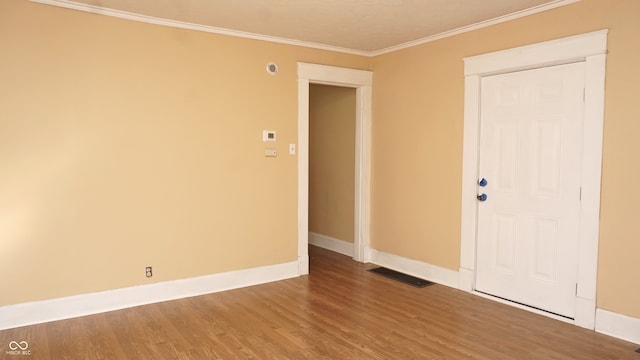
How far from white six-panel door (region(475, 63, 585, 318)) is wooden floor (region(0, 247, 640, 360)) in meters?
0.27

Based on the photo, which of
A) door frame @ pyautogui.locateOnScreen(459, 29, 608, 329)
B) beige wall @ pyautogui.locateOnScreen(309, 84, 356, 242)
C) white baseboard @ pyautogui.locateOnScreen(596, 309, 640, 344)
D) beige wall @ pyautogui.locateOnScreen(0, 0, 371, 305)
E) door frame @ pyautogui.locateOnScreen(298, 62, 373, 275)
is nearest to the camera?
white baseboard @ pyautogui.locateOnScreen(596, 309, 640, 344)

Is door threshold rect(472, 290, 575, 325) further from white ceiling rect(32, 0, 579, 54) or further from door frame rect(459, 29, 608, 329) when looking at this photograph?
white ceiling rect(32, 0, 579, 54)

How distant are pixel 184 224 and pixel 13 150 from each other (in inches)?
57.6

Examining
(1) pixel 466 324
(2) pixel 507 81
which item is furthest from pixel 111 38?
(1) pixel 466 324

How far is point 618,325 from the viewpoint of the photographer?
3.20 m

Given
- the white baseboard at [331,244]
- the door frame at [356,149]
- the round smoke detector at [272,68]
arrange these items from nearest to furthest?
the round smoke detector at [272,68]
the door frame at [356,149]
the white baseboard at [331,244]

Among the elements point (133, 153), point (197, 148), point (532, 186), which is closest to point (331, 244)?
point (197, 148)

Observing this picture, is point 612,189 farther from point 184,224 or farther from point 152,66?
point 152,66

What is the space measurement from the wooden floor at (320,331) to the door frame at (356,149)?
916 millimetres

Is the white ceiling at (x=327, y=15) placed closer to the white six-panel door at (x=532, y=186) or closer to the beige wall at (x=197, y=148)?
the beige wall at (x=197, y=148)

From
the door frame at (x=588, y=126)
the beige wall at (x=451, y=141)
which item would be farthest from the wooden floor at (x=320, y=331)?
the beige wall at (x=451, y=141)

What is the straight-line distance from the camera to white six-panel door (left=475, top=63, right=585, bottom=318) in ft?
11.4

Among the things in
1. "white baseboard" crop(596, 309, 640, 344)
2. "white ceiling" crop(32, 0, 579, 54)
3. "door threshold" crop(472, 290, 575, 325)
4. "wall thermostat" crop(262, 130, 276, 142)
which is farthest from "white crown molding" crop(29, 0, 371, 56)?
"white baseboard" crop(596, 309, 640, 344)

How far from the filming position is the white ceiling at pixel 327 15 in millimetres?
3477
